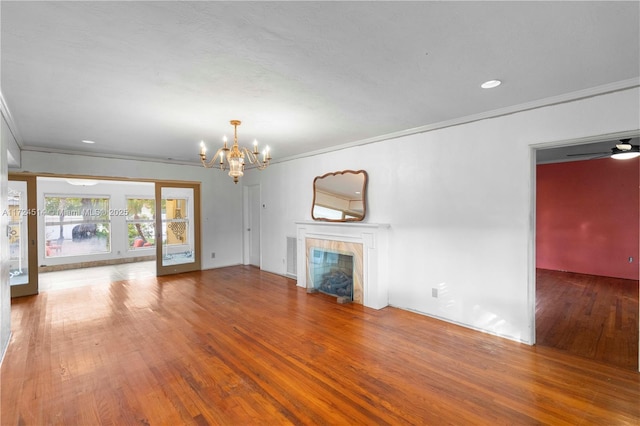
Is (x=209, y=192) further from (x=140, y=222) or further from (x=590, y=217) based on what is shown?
(x=590, y=217)

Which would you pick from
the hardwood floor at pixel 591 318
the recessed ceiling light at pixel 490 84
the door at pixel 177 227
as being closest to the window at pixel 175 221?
the door at pixel 177 227

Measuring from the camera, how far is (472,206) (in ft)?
11.5

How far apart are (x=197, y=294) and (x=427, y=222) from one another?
12.8ft

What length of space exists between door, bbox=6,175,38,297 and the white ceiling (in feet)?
7.41

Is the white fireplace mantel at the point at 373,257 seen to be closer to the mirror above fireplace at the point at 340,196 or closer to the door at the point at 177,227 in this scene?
the mirror above fireplace at the point at 340,196

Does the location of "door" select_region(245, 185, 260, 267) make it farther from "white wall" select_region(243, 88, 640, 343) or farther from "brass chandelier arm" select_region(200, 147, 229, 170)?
"white wall" select_region(243, 88, 640, 343)

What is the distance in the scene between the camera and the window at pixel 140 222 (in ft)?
28.5

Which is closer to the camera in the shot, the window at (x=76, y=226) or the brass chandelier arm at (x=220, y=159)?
the brass chandelier arm at (x=220, y=159)

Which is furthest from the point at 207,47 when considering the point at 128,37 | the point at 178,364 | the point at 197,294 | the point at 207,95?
the point at 197,294

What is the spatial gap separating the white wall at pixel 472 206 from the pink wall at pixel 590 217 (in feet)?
15.1

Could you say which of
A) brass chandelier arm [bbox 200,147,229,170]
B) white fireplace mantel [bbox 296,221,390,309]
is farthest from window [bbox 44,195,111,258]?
white fireplace mantel [bbox 296,221,390,309]

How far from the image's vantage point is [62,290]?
540cm

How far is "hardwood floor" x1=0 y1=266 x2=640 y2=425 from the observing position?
2.06 m

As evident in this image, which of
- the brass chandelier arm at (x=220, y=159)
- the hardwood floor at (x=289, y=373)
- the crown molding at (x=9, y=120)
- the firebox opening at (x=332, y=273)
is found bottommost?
the hardwood floor at (x=289, y=373)
